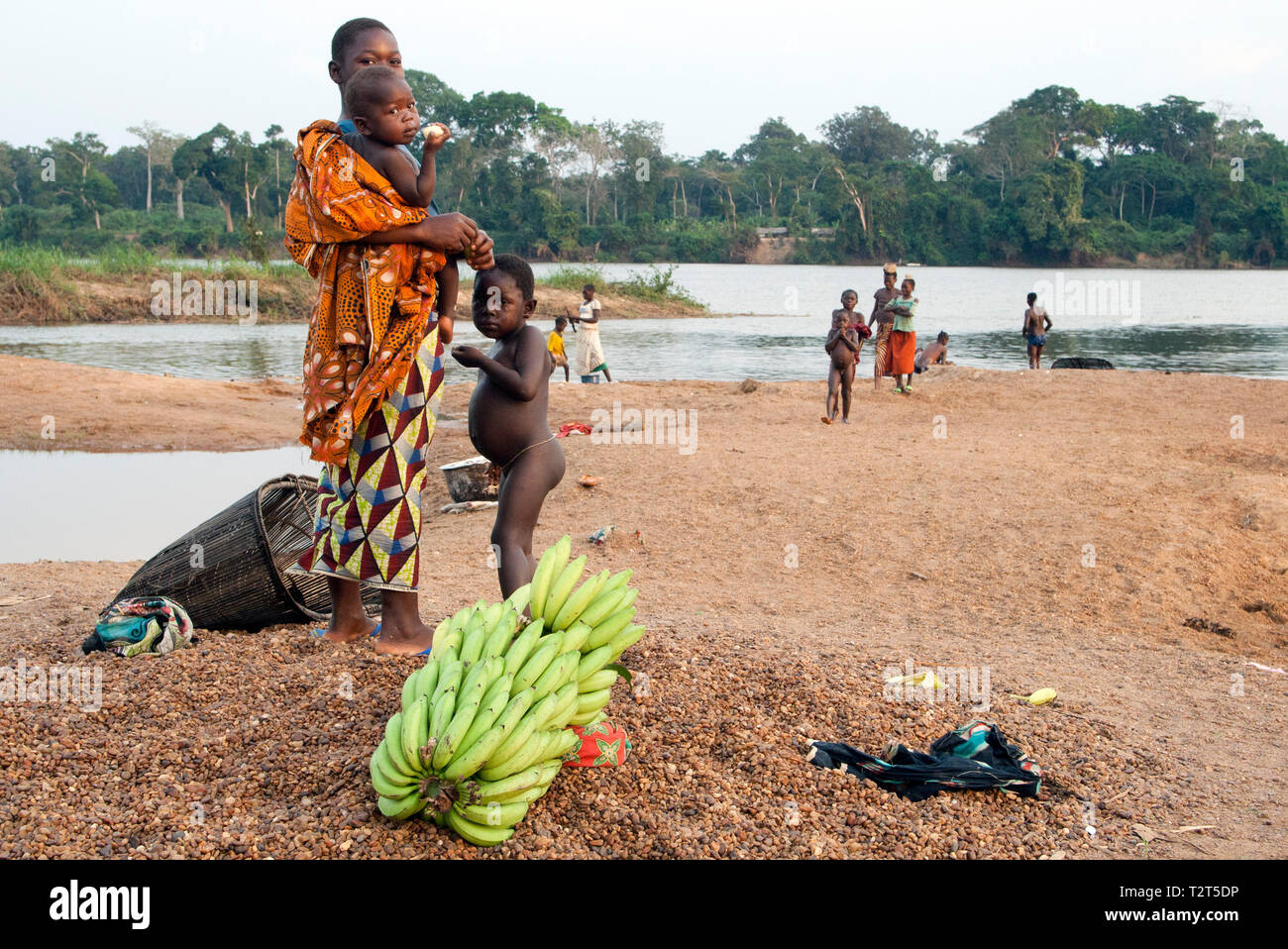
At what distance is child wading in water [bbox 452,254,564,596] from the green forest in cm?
5184

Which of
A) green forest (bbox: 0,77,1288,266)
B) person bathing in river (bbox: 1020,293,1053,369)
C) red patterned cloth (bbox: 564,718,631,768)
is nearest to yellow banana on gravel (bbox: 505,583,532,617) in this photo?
red patterned cloth (bbox: 564,718,631,768)

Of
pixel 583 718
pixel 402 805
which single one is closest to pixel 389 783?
pixel 402 805

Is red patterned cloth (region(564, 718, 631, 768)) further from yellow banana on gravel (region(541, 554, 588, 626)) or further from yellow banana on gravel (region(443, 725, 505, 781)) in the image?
yellow banana on gravel (region(443, 725, 505, 781))

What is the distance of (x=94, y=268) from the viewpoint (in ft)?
96.1

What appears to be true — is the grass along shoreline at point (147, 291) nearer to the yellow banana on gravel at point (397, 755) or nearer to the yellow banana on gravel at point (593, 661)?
the yellow banana on gravel at point (593, 661)

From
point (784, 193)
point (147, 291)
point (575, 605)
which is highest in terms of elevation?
point (784, 193)

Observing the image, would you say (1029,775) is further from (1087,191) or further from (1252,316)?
(1087,191)

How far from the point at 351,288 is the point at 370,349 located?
0.69 feet

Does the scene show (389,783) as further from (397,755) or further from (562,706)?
(562,706)

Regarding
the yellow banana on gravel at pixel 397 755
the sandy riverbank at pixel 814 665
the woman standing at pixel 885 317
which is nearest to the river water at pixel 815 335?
the woman standing at pixel 885 317

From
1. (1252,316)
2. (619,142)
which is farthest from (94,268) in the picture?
(619,142)

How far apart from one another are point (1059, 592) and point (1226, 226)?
7070 cm

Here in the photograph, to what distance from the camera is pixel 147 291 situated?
95.0 feet

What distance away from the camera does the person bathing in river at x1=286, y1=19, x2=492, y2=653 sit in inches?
133
